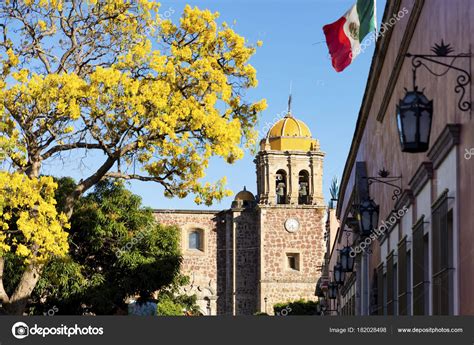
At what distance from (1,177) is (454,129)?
37.0ft

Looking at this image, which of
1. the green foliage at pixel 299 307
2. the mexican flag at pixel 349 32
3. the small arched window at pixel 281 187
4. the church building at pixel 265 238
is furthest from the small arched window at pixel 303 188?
the mexican flag at pixel 349 32

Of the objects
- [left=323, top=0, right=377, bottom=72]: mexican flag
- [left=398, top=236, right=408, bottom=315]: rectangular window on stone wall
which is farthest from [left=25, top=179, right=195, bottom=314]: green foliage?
[left=398, top=236, right=408, bottom=315]: rectangular window on stone wall

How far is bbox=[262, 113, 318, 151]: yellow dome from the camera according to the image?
60.6 m

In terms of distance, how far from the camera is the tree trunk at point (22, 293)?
2050 cm

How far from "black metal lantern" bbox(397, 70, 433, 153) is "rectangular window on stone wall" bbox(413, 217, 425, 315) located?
235 cm

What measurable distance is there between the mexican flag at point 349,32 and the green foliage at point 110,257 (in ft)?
45.0

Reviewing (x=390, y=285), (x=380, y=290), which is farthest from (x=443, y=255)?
(x=380, y=290)

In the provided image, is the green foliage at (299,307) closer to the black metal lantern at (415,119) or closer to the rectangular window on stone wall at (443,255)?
the rectangular window on stone wall at (443,255)

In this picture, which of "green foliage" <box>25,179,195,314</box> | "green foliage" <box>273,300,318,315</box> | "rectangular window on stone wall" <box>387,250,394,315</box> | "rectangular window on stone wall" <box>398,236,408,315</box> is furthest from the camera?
"green foliage" <box>273,300,318,315</box>

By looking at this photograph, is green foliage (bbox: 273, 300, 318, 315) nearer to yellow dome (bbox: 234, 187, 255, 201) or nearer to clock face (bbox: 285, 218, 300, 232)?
clock face (bbox: 285, 218, 300, 232)

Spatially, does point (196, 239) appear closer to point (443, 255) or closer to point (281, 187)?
point (281, 187)

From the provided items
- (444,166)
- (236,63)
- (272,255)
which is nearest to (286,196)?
(272,255)

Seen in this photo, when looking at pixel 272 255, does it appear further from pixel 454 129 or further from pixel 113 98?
pixel 454 129

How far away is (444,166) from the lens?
32.2 feet
